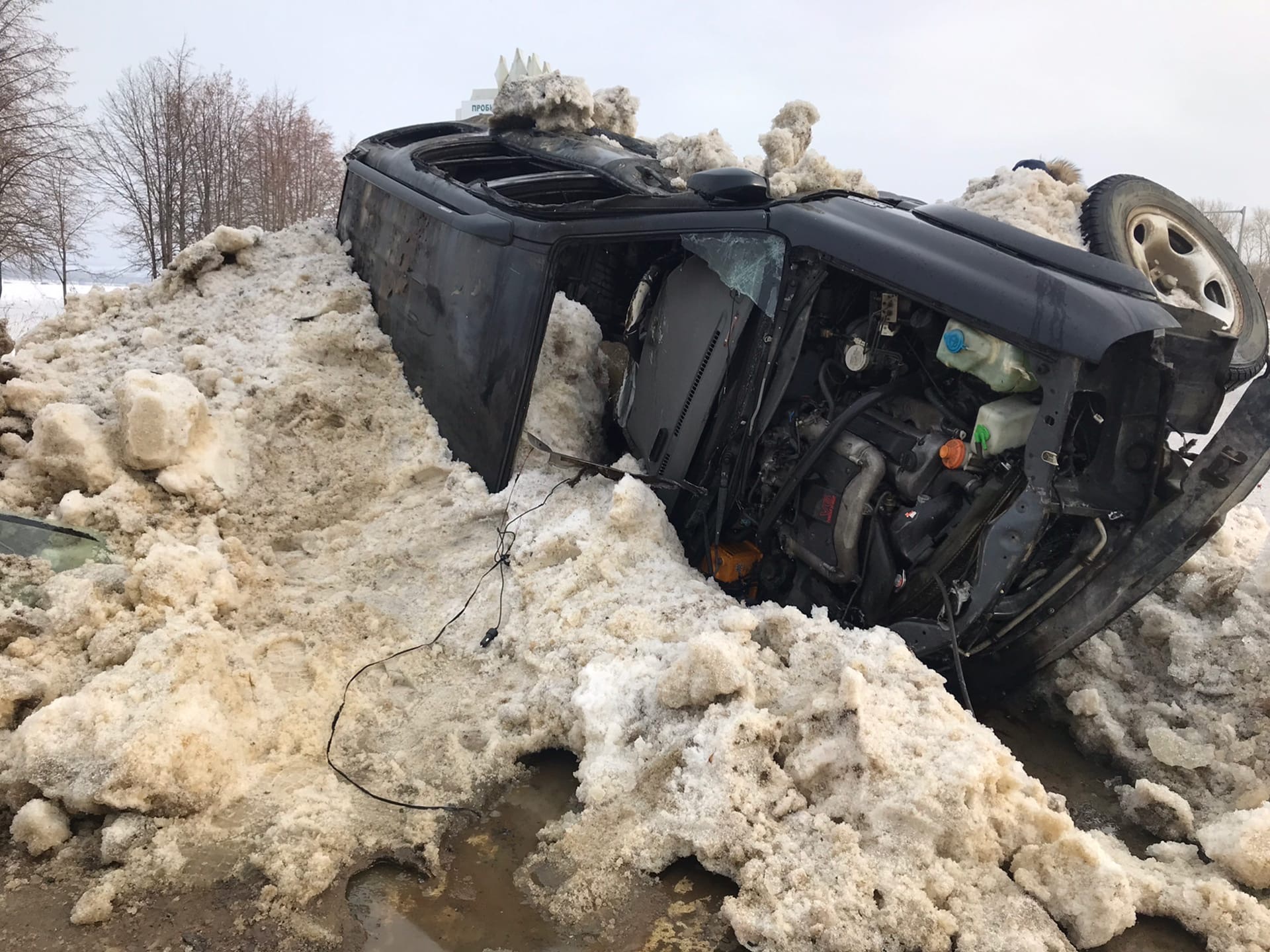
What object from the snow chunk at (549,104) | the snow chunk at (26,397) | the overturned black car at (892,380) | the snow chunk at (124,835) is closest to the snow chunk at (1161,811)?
the overturned black car at (892,380)

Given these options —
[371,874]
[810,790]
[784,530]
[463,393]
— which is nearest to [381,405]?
[463,393]

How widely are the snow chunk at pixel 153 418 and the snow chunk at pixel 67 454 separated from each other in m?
0.13

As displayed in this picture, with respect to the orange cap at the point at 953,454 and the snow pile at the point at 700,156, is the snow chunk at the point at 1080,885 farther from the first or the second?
the snow pile at the point at 700,156

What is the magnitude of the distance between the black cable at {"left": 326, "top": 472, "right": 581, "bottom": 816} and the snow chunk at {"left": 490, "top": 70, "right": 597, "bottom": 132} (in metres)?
2.84

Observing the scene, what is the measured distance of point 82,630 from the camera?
3.06 meters

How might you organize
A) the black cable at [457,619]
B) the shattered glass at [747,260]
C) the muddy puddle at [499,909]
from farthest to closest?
the shattered glass at [747,260]
the black cable at [457,619]
the muddy puddle at [499,909]

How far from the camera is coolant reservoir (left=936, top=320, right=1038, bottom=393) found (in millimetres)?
2861

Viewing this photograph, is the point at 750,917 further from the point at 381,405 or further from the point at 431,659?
the point at 381,405

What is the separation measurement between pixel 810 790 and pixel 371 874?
1334 mm

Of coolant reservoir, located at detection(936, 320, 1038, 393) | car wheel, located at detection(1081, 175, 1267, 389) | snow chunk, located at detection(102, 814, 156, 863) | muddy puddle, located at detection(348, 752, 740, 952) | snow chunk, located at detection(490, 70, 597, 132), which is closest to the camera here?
muddy puddle, located at detection(348, 752, 740, 952)

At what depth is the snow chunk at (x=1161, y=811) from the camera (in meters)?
2.71

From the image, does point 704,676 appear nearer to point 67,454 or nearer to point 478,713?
point 478,713

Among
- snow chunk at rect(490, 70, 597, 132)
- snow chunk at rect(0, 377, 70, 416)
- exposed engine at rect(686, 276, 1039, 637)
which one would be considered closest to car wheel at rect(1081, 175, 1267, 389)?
exposed engine at rect(686, 276, 1039, 637)

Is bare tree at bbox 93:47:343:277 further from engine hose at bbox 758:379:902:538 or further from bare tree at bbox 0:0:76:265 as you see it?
engine hose at bbox 758:379:902:538
